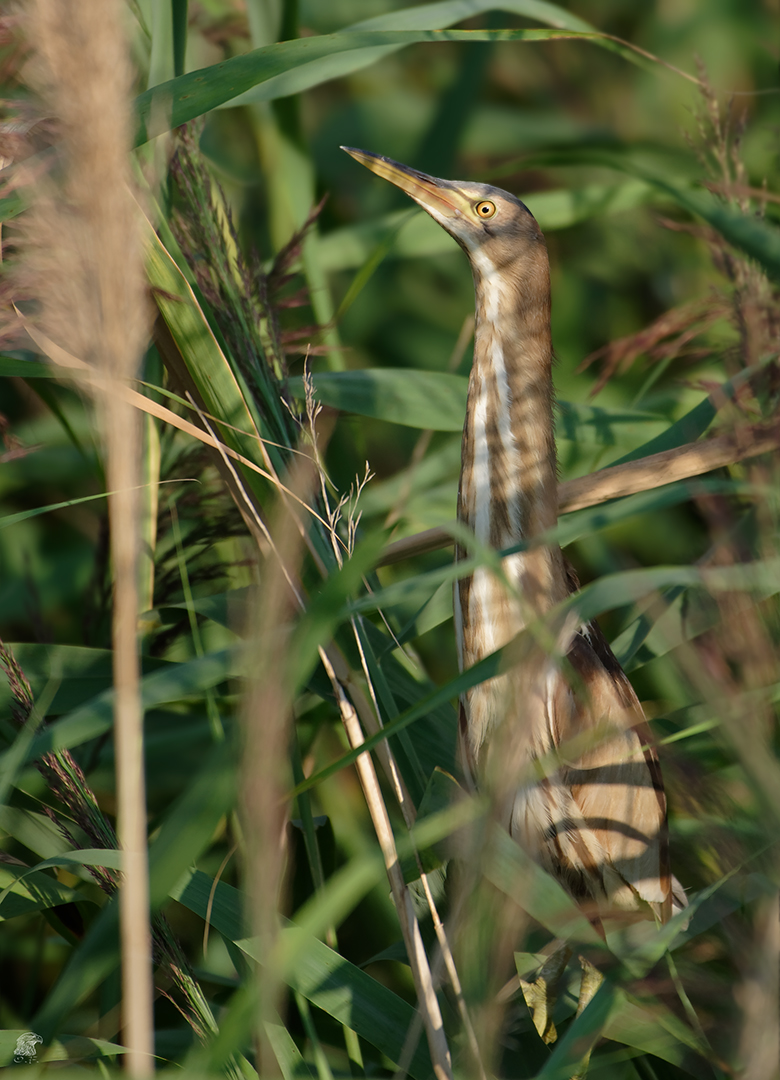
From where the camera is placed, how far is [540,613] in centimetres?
104

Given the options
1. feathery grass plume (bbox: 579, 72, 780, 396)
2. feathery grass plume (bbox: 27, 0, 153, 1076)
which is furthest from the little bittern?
feathery grass plume (bbox: 27, 0, 153, 1076)

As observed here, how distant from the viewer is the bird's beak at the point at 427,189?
1242mm

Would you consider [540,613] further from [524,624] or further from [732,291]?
[732,291]

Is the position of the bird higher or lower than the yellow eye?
lower

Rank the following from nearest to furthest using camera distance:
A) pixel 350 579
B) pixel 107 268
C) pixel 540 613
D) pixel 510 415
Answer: pixel 107 268 → pixel 350 579 → pixel 540 613 → pixel 510 415

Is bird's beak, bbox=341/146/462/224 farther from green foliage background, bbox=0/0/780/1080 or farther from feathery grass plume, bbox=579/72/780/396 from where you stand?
feathery grass plume, bbox=579/72/780/396

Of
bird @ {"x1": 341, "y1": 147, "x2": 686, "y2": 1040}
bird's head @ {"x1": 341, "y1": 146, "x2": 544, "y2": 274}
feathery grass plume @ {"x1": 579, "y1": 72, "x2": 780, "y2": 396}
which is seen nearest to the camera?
feathery grass plume @ {"x1": 579, "y1": 72, "x2": 780, "y2": 396}

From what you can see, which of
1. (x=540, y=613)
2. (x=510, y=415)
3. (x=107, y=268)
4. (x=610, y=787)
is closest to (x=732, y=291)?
(x=510, y=415)

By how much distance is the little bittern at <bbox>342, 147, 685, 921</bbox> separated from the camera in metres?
1.09

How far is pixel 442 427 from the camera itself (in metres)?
1.35

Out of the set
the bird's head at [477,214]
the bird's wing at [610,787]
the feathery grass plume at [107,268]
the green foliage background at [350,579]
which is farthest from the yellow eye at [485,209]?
the feathery grass plume at [107,268]

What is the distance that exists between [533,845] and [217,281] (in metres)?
0.69

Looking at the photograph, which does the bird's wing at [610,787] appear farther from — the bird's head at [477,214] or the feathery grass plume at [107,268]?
the feathery grass plume at [107,268]

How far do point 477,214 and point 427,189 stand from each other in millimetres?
73
